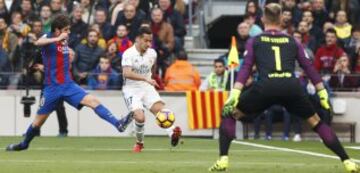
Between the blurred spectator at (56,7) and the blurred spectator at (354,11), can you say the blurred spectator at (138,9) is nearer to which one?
the blurred spectator at (56,7)

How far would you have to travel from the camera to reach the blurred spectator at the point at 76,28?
82.9 ft

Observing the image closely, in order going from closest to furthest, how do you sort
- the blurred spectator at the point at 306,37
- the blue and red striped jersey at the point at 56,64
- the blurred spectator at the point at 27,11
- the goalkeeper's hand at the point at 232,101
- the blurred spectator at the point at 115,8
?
the goalkeeper's hand at the point at 232,101 → the blue and red striped jersey at the point at 56,64 → the blurred spectator at the point at 306,37 → the blurred spectator at the point at 27,11 → the blurred spectator at the point at 115,8

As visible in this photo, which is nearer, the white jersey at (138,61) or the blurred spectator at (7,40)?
the white jersey at (138,61)

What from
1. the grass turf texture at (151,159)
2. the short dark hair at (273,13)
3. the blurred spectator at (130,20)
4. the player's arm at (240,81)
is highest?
the blurred spectator at (130,20)

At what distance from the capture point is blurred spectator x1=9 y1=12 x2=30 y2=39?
2527 centimetres

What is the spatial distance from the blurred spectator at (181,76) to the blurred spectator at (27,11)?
3684 millimetres

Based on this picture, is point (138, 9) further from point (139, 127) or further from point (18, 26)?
point (139, 127)

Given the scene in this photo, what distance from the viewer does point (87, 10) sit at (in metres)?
27.2

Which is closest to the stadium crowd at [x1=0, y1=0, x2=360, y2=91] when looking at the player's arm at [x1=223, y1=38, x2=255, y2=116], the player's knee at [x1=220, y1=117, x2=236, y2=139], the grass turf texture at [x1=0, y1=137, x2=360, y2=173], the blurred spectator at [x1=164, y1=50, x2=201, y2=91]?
the blurred spectator at [x1=164, y1=50, x2=201, y2=91]

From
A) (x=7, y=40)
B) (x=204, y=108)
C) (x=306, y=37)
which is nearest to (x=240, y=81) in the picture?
(x=204, y=108)

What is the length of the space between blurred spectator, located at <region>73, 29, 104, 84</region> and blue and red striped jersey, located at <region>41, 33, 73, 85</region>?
279 inches

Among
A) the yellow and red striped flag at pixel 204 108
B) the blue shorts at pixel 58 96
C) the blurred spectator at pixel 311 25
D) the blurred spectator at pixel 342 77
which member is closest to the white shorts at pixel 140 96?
the blue shorts at pixel 58 96

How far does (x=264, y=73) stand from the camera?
1317 centimetres

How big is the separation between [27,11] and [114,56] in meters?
2.77
